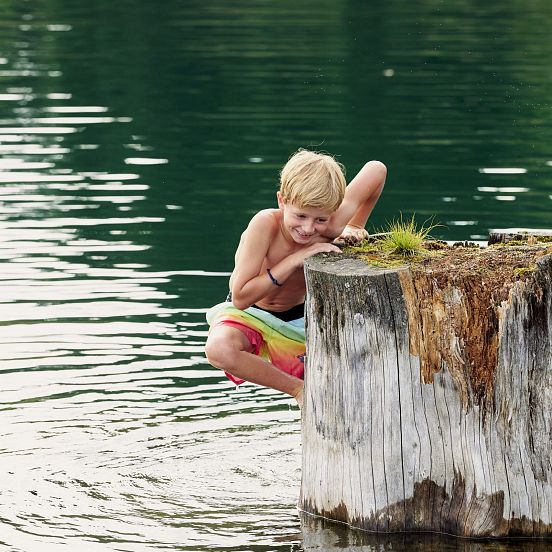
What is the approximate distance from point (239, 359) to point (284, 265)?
55cm

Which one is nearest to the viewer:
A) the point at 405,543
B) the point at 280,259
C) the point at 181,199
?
the point at 405,543

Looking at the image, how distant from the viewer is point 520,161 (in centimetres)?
1772

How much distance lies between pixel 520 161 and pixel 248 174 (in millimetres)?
3720

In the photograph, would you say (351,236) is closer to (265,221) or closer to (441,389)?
(265,221)

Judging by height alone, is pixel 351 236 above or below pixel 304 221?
below

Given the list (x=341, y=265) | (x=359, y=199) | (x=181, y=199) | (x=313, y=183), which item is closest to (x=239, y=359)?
(x=341, y=265)

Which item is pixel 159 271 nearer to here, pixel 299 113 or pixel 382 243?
pixel 382 243

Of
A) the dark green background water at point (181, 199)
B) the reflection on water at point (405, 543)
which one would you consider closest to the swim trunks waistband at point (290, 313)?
the dark green background water at point (181, 199)

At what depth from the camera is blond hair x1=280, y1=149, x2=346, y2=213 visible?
22.2 ft

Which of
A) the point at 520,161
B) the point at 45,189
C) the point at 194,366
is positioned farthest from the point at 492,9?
the point at 194,366

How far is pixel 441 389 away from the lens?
20.7 ft

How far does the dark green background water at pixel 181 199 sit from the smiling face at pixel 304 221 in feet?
4.71

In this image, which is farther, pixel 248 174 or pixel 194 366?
pixel 248 174

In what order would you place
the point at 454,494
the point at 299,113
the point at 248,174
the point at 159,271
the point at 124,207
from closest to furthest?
the point at 454,494 < the point at 159,271 < the point at 124,207 < the point at 248,174 < the point at 299,113
